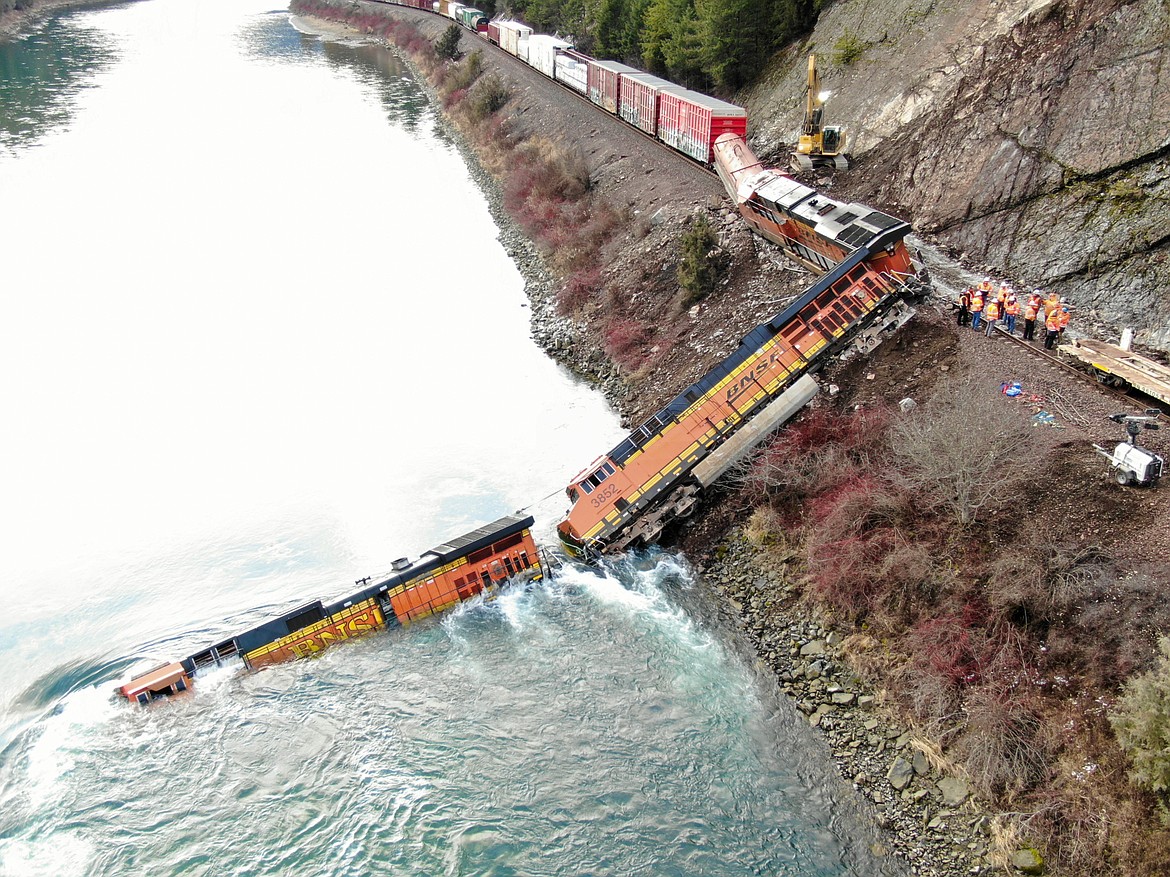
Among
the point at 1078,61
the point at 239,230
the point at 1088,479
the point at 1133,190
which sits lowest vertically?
the point at 239,230

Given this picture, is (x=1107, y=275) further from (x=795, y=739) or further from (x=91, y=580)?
(x=91, y=580)

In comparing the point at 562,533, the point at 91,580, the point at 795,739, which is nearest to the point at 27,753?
the point at 91,580

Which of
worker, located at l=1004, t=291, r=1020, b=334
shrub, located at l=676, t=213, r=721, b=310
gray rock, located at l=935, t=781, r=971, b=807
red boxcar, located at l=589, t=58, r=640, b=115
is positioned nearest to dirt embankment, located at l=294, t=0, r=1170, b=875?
gray rock, located at l=935, t=781, r=971, b=807

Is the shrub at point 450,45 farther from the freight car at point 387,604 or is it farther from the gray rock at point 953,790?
the gray rock at point 953,790

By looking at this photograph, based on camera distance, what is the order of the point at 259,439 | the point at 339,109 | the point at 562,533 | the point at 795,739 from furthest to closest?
the point at 339,109
the point at 259,439
the point at 562,533
the point at 795,739

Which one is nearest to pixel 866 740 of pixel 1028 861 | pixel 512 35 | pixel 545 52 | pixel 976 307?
pixel 1028 861

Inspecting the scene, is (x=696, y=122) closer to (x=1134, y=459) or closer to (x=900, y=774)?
(x=1134, y=459)
